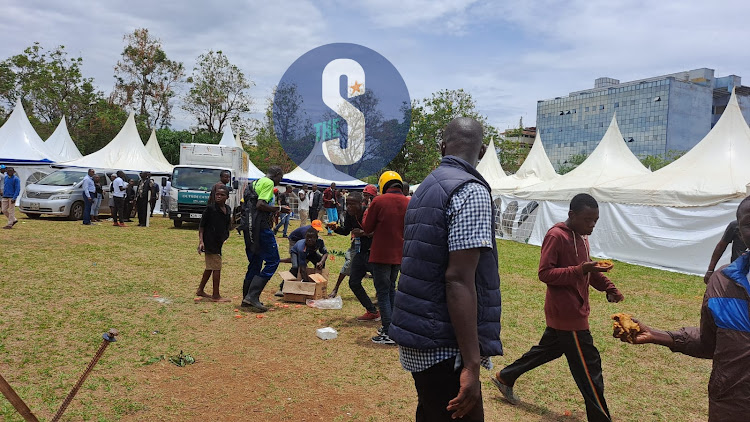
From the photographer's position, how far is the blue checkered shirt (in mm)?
2109

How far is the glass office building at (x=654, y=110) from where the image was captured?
79.7 meters

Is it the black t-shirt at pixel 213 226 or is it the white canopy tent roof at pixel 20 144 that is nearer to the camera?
the black t-shirt at pixel 213 226

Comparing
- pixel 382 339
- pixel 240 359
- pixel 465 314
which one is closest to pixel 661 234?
pixel 382 339

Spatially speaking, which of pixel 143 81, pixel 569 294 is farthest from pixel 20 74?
pixel 569 294

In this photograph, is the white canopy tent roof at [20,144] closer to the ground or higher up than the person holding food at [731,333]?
higher up

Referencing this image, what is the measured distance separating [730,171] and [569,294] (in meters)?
12.1

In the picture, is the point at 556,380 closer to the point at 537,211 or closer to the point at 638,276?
the point at 638,276

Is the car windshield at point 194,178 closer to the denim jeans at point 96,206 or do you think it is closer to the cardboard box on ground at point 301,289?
the denim jeans at point 96,206

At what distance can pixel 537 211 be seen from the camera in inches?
779

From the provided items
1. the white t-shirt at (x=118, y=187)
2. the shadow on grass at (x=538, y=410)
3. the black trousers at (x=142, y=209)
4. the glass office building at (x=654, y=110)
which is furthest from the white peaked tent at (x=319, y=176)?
the glass office building at (x=654, y=110)

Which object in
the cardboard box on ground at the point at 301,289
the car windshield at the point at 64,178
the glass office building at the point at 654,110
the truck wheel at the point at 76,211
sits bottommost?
the cardboard box on ground at the point at 301,289

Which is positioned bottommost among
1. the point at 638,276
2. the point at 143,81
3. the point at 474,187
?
the point at 638,276

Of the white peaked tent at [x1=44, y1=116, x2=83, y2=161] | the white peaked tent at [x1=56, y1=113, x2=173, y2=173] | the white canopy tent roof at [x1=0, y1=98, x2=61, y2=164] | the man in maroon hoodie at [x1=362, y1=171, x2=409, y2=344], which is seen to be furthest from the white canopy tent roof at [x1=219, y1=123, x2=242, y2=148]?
the man in maroon hoodie at [x1=362, y1=171, x2=409, y2=344]

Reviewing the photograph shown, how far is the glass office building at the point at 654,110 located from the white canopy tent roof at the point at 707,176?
74182 millimetres
